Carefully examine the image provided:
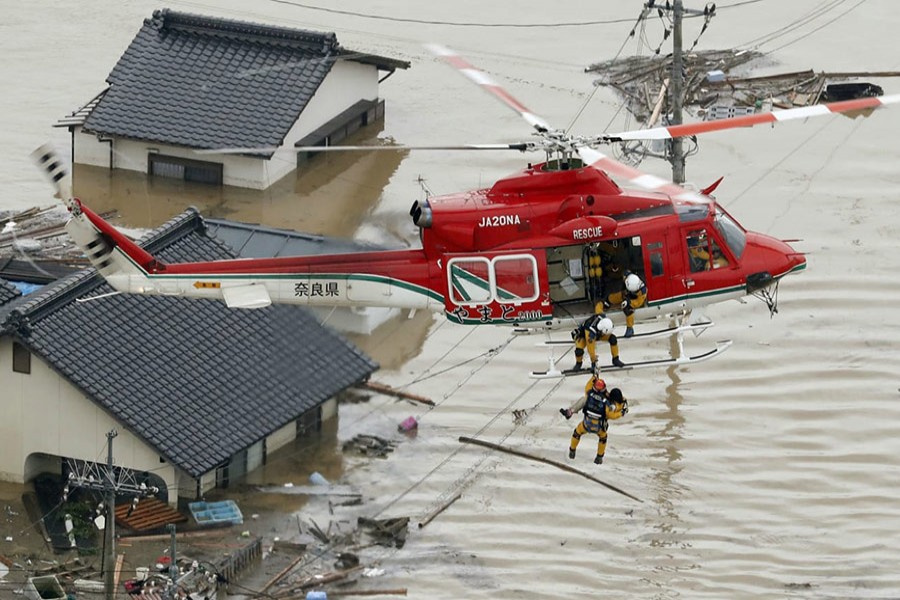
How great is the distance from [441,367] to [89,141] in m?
15.0

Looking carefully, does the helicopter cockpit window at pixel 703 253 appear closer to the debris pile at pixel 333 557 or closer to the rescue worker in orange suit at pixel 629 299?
the rescue worker in orange suit at pixel 629 299

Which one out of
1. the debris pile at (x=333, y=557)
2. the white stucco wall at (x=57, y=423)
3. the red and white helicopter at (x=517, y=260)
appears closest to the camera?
the red and white helicopter at (x=517, y=260)

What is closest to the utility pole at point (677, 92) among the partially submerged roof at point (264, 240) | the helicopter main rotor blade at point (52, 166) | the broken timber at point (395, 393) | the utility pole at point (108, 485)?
the broken timber at point (395, 393)

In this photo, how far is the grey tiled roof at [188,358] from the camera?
41.5 m

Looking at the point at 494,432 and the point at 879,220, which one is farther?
the point at 879,220

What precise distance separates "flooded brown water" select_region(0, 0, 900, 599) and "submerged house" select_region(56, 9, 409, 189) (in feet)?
2.73

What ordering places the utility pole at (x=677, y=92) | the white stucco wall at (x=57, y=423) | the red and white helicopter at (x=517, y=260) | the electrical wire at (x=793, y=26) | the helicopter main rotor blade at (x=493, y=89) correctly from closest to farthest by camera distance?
1. the helicopter main rotor blade at (x=493, y=89)
2. the red and white helicopter at (x=517, y=260)
3. the white stucco wall at (x=57, y=423)
4. the utility pole at (x=677, y=92)
5. the electrical wire at (x=793, y=26)

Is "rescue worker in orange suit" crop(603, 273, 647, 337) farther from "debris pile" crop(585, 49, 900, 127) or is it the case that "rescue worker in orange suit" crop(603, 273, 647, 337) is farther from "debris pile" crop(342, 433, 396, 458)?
"debris pile" crop(585, 49, 900, 127)

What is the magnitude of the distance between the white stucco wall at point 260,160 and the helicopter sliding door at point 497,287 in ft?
60.9

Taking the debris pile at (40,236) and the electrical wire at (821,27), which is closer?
the debris pile at (40,236)

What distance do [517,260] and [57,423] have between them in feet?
35.3

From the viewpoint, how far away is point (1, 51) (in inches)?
2689

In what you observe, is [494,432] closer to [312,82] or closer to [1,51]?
[312,82]

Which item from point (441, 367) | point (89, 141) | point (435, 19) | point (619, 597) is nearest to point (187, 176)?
A: point (89, 141)
